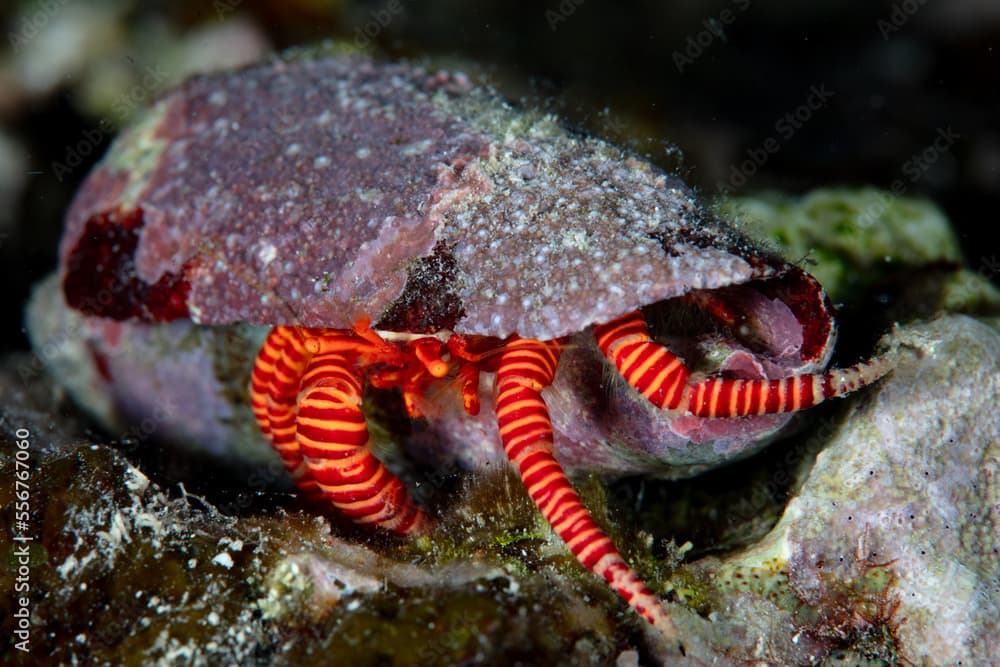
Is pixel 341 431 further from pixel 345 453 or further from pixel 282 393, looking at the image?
pixel 282 393

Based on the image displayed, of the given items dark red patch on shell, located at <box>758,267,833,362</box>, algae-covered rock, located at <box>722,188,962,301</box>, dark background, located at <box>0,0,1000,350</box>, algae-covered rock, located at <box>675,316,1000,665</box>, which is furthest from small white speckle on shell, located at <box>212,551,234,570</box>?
dark background, located at <box>0,0,1000,350</box>

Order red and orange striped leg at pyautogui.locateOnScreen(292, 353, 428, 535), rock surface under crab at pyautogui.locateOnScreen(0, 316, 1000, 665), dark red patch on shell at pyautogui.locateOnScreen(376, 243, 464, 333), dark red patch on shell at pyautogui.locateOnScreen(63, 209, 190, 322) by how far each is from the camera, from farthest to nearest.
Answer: dark red patch on shell at pyautogui.locateOnScreen(63, 209, 190, 322) < red and orange striped leg at pyautogui.locateOnScreen(292, 353, 428, 535) < dark red patch on shell at pyautogui.locateOnScreen(376, 243, 464, 333) < rock surface under crab at pyautogui.locateOnScreen(0, 316, 1000, 665)

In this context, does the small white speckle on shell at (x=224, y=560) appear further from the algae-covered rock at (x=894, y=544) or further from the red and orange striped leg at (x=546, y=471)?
the algae-covered rock at (x=894, y=544)

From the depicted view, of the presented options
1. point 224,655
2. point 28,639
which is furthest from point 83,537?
point 224,655

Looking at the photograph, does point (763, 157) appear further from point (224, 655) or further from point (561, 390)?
point (224, 655)

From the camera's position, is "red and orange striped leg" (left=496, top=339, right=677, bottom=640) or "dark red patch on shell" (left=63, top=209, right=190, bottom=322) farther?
"dark red patch on shell" (left=63, top=209, right=190, bottom=322)

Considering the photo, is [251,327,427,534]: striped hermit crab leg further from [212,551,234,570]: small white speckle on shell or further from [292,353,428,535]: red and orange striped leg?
[212,551,234,570]: small white speckle on shell

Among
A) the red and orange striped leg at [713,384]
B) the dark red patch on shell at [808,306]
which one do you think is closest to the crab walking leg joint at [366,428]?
the red and orange striped leg at [713,384]

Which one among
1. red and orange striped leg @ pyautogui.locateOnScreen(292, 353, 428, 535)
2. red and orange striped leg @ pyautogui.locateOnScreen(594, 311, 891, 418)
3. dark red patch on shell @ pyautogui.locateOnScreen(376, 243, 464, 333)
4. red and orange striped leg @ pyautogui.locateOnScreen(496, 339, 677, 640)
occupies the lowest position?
red and orange striped leg @ pyautogui.locateOnScreen(292, 353, 428, 535)
